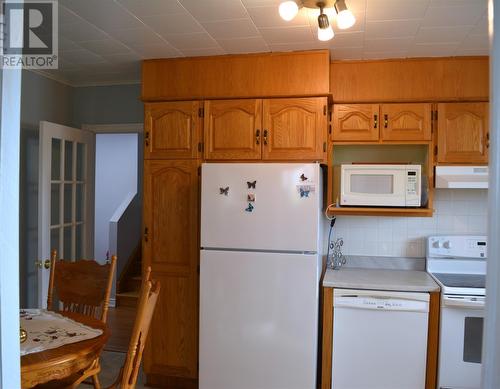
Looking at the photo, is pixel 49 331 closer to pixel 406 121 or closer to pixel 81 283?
pixel 81 283

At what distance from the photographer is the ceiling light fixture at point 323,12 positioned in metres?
1.83

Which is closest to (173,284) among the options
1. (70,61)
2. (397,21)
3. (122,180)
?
(70,61)

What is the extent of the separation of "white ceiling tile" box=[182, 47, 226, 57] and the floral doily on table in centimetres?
180

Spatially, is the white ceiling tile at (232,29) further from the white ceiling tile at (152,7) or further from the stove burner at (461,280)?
the stove burner at (461,280)

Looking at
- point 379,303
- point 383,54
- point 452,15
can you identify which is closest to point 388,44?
point 383,54

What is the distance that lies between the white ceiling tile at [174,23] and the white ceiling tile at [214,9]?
0.06 m

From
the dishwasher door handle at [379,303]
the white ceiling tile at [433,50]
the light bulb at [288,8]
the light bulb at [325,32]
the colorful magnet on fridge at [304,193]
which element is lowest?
the dishwasher door handle at [379,303]

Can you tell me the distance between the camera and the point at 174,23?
2.30 meters

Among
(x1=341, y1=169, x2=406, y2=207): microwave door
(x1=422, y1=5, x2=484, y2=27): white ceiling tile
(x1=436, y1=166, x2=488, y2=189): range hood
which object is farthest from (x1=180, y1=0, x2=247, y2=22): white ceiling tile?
(x1=436, y1=166, x2=488, y2=189): range hood

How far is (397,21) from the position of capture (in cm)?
223

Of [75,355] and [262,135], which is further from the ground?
[262,135]

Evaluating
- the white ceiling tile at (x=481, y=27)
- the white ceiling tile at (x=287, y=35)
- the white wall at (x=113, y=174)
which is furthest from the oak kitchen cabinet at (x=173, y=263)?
the white wall at (x=113, y=174)

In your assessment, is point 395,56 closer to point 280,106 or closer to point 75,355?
point 280,106

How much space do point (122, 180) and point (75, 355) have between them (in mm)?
4957
